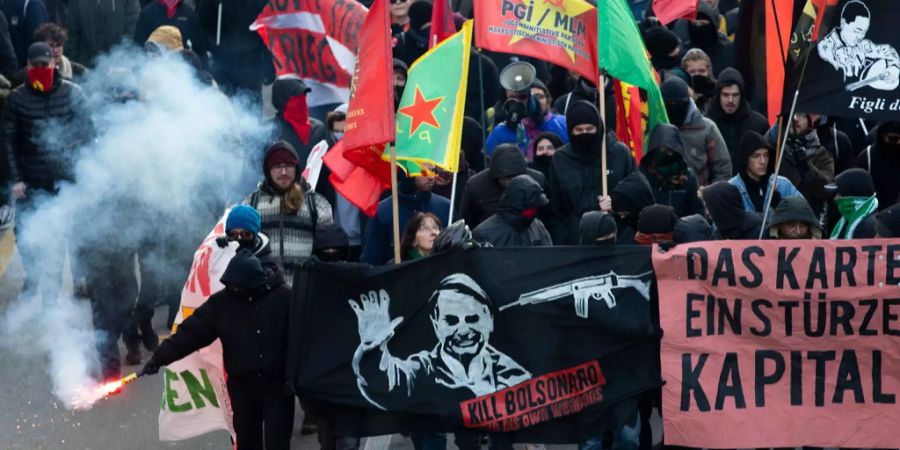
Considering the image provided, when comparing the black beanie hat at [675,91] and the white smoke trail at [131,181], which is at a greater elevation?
the black beanie hat at [675,91]

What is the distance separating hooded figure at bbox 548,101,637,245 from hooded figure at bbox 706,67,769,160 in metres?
1.67

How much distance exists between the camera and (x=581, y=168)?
455 inches

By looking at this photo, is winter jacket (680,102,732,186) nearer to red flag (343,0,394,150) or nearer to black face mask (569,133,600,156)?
black face mask (569,133,600,156)

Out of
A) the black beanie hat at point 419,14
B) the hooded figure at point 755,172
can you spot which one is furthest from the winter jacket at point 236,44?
the hooded figure at point 755,172

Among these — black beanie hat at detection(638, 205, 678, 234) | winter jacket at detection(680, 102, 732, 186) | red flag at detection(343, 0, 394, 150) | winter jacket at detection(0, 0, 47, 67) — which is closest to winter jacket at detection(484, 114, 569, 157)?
winter jacket at detection(680, 102, 732, 186)

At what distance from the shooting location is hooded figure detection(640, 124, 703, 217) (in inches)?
456

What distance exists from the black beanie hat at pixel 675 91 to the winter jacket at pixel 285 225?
287 cm

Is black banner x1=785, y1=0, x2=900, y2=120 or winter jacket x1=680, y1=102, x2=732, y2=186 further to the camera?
winter jacket x1=680, y1=102, x2=732, y2=186

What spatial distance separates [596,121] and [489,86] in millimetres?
3210

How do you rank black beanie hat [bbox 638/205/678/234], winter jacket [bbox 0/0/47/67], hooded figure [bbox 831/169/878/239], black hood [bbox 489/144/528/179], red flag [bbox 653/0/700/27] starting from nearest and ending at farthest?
1. black beanie hat [bbox 638/205/678/234]
2. hooded figure [bbox 831/169/878/239]
3. black hood [bbox 489/144/528/179]
4. red flag [bbox 653/0/700/27]
5. winter jacket [bbox 0/0/47/67]

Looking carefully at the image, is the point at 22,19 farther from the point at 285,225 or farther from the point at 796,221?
the point at 796,221

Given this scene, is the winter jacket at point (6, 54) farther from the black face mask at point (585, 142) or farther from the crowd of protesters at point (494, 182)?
the black face mask at point (585, 142)

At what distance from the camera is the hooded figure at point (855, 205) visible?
1059 cm

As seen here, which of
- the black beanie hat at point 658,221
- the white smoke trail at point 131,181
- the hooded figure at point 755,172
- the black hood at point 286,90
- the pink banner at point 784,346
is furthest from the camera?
the black hood at point 286,90
